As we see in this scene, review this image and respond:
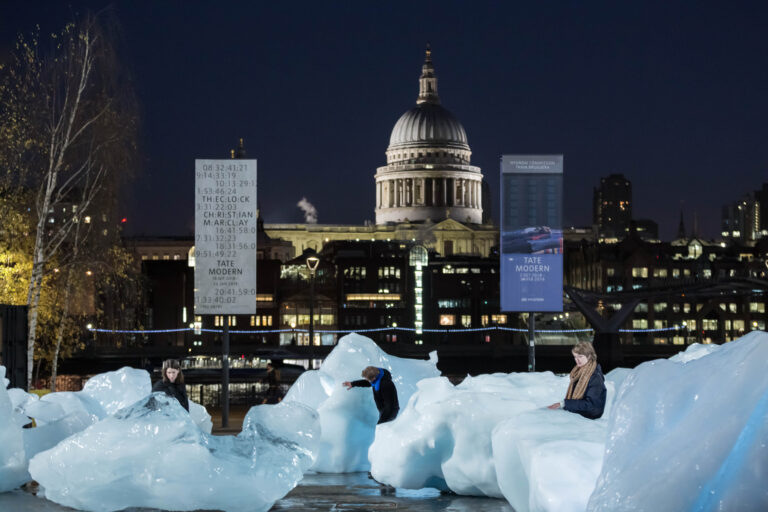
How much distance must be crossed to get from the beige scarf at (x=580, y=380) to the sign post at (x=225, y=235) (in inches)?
379

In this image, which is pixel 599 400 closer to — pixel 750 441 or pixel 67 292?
pixel 750 441

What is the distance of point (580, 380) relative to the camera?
43.5 ft

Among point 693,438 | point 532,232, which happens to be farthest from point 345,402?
point 693,438

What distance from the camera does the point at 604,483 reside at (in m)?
9.68

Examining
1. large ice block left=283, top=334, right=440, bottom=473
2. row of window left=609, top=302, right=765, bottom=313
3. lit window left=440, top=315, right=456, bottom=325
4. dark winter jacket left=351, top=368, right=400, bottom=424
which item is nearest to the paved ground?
dark winter jacket left=351, top=368, right=400, bottom=424

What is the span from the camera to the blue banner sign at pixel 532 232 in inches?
933

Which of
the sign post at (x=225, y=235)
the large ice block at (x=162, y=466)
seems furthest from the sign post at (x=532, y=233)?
the large ice block at (x=162, y=466)

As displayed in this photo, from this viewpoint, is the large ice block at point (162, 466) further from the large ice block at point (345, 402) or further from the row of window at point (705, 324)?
the row of window at point (705, 324)

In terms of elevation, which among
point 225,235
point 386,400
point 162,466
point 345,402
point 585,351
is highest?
point 225,235

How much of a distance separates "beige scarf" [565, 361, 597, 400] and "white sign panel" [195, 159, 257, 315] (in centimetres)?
962

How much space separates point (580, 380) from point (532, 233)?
426 inches

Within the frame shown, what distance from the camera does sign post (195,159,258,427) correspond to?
22016 millimetres

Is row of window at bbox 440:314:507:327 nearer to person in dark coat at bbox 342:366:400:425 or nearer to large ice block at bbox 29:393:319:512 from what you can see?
person in dark coat at bbox 342:366:400:425

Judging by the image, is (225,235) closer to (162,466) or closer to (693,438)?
(162,466)
